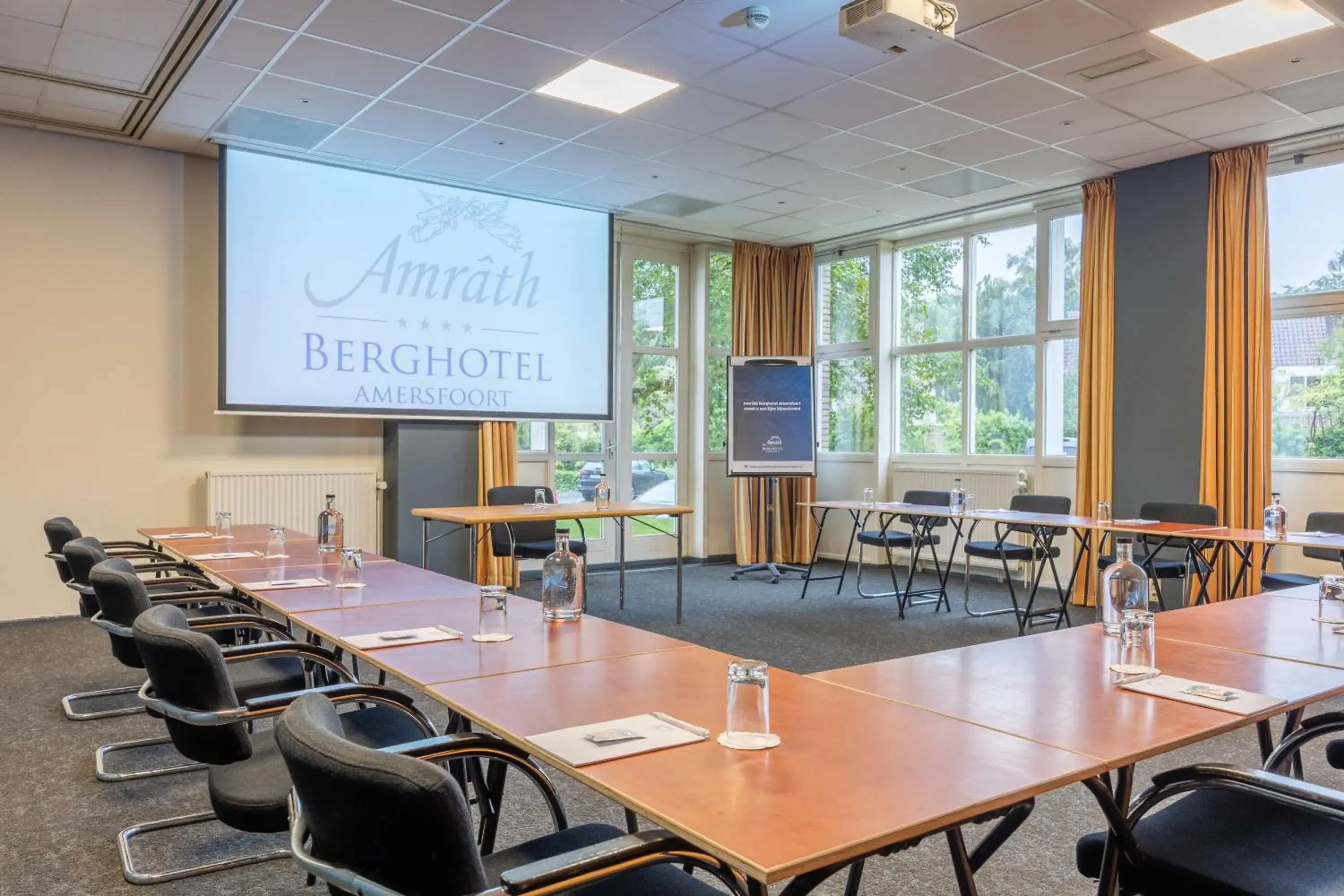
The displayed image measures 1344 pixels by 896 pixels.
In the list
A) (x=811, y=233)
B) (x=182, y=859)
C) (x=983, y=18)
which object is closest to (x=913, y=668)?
(x=182, y=859)

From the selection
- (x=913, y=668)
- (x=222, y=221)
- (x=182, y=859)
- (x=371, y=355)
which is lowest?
(x=182, y=859)

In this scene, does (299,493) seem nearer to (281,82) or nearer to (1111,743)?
(281,82)

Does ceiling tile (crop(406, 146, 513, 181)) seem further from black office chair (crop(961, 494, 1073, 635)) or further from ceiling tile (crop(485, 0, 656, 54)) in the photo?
black office chair (crop(961, 494, 1073, 635))

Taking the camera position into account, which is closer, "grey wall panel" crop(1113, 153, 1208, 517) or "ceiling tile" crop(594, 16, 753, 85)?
"ceiling tile" crop(594, 16, 753, 85)

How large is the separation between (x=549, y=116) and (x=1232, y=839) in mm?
4871

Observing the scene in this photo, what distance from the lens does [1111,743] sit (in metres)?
1.40

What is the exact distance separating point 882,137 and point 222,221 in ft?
13.8

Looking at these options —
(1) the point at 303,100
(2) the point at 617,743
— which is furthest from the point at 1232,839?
(1) the point at 303,100

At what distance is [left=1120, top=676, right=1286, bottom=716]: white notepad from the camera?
1.57 m

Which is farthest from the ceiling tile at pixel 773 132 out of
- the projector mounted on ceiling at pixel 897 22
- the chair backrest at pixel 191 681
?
the chair backrest at pixel 191 681

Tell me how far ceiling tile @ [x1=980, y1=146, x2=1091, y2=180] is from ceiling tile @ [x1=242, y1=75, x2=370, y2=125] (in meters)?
4.09

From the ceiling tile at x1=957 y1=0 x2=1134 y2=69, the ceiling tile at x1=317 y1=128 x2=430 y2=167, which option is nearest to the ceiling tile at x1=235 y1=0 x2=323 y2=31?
the ceiling tile at x1=317 y1=128 x2=430 y2=167


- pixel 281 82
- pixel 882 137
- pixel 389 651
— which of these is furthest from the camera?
pixel 882 137

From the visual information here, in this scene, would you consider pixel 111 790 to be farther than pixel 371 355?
No
